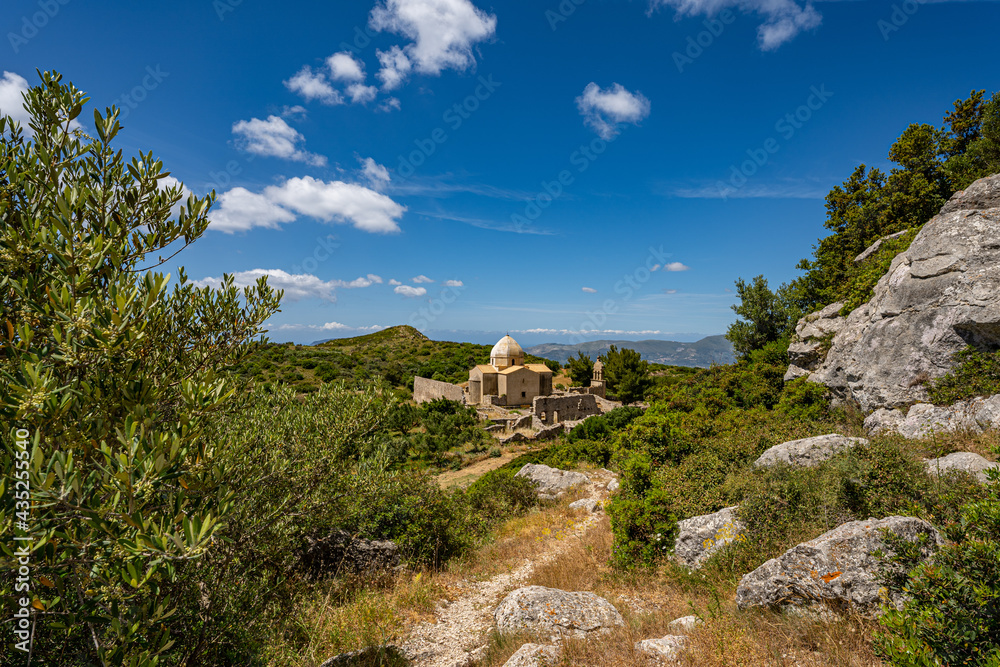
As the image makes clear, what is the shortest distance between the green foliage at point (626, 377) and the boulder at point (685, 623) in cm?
3445

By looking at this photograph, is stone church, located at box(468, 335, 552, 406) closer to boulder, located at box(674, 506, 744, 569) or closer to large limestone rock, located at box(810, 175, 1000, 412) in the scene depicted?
large limestone rock, located at box(810, 175, 1000, 412)

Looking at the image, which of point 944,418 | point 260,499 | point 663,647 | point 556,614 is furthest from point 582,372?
point 260,499

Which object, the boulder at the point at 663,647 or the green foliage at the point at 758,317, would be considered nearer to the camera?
the boulder at the point at 663,647

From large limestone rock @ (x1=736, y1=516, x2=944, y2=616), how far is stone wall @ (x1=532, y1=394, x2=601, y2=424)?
27.3 metres

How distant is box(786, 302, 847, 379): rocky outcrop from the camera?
14797mm

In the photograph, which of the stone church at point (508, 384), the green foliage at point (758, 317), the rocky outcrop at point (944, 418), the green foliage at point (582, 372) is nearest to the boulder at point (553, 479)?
the rocky outcrop at point (944, 418)

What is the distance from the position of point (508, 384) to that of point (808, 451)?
29.4 meters

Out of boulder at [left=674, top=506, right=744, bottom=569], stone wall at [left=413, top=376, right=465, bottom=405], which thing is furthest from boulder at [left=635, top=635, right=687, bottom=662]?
stone wall at [left=413, top=376, right=465, bottom=405]

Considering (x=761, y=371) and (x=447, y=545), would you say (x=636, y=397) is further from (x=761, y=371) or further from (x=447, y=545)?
(x=447, y=545)

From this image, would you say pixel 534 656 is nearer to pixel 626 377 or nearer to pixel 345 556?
pixel 345 556

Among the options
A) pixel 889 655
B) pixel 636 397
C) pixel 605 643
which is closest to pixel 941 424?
pixel 889 655

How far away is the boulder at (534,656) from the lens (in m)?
4.21

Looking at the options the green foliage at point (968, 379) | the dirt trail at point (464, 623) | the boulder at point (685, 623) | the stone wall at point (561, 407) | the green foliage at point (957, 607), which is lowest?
the stone wall at point (561, 407)

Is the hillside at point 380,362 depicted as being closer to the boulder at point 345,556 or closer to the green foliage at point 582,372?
the green foliage at point 582,372
